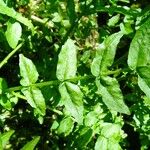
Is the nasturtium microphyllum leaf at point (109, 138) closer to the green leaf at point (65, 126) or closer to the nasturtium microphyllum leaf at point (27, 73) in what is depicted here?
the green leaf at point (65, 126)

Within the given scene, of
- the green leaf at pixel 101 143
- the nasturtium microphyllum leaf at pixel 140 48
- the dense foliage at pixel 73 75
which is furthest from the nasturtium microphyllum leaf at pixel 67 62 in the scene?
the green leaf at pixel 101 143

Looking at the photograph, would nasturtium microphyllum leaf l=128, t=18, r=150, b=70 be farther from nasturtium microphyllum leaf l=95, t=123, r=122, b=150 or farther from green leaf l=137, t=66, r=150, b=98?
nasturtium microphyllum leaf l=95, t=123, r=122, b=150

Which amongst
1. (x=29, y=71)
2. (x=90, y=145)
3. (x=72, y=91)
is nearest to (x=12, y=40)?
(x=29, y=71)

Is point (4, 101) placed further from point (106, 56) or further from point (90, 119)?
point (106, 56)

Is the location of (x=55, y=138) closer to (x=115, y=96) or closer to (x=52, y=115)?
(x=52, y=115)

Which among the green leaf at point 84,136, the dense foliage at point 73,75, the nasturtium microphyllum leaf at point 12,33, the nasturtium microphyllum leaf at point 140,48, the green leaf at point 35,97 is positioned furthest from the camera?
the green leaf at point 84,136

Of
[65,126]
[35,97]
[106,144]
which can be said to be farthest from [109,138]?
[35,97]
